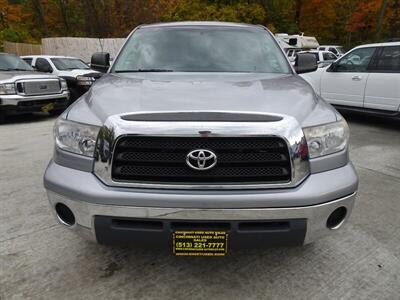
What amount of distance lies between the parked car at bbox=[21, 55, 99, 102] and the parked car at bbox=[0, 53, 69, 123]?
0.95 metres

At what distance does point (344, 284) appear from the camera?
2.61 metres

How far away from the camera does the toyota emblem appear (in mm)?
2182

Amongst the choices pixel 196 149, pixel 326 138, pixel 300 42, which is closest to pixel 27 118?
pixel 196 149

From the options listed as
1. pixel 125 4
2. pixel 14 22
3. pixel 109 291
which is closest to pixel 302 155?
pixel 109 291

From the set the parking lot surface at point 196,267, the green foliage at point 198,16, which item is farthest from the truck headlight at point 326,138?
the green foliage at point 198,16

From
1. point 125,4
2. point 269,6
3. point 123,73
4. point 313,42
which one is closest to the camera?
point 123,73

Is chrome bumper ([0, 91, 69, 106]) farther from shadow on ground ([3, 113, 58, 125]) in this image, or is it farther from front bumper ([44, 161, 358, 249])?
front bumper ([44, 161, 358, 249])

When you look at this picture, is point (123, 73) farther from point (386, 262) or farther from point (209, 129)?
point (386, 262)

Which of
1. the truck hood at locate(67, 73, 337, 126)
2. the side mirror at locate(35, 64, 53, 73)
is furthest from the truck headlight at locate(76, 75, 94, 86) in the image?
the truck hood at locate(67, 73, 337, 126)

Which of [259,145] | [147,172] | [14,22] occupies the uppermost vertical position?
[259,145]

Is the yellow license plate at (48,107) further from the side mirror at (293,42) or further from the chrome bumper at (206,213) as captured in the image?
the side mirror at (293,42)

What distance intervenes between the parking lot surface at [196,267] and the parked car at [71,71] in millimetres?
7722

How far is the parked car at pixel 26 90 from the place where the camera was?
8.80m

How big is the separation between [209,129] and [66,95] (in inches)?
348
